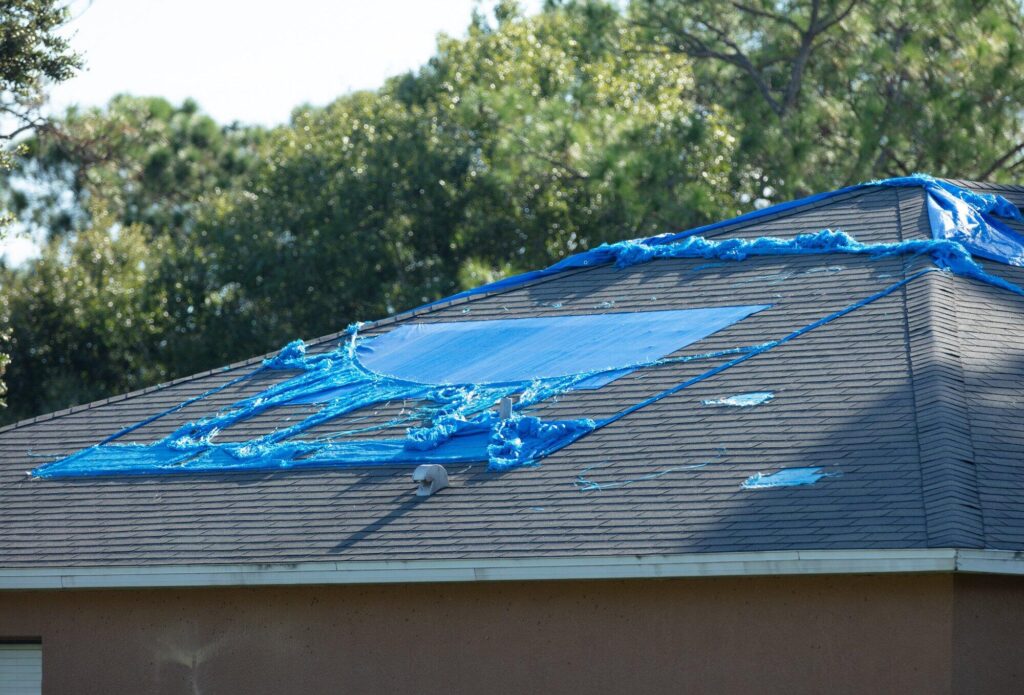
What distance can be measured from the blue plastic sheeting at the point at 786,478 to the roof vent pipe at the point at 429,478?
2093mm

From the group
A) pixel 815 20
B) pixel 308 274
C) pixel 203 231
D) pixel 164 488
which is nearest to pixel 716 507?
pixel 164 488

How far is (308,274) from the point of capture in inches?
960

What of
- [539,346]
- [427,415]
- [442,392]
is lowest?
[427,415]

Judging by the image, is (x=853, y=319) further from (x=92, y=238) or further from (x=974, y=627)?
(x=92, y=238)

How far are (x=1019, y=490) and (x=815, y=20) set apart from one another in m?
15.2

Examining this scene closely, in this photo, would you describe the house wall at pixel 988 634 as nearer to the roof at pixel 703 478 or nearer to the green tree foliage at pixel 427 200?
the roof at pixel 703 478

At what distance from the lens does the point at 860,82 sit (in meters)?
21.4

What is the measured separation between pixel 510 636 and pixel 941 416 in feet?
10.0

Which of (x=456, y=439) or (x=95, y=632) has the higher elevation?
(x=456, y=439)

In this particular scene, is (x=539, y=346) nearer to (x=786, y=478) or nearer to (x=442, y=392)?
(x=442, y=392)

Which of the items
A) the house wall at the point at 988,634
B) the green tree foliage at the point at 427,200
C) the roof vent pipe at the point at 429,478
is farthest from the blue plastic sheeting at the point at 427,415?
the green tree foliage at the point at 427,200

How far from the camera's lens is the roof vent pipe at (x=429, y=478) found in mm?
9070

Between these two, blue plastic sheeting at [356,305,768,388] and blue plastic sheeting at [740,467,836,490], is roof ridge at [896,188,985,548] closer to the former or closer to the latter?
blue plastic sheeting at [740,467,836,490]

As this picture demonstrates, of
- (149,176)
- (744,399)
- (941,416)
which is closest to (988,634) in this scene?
(941,416)
